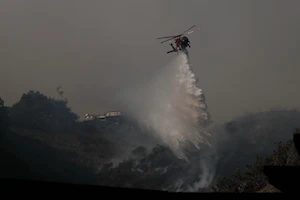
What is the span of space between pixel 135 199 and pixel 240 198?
4.57ft

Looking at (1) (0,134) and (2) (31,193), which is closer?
(2) (31,193)

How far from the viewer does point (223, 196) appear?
410 centimetres

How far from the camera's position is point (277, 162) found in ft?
318

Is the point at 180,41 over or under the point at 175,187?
over

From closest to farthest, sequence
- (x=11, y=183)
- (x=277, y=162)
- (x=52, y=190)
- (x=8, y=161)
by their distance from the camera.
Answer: (x=11, y=183), (x=52, y=190), (x=277, y=162), (x=8, y=161)

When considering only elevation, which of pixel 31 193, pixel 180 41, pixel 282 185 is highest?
pixel 180 41

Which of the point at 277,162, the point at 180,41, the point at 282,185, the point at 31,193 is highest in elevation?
the point at 180,41

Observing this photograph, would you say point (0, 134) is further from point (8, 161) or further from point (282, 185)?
point (282, 185)

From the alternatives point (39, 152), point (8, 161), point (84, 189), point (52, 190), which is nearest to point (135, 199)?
point (84, 189)

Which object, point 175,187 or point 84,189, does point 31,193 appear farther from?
point 175,187

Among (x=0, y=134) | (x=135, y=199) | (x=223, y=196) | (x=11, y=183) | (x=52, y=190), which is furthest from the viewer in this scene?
(x=0, y=134)

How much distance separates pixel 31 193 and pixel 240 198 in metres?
2.56

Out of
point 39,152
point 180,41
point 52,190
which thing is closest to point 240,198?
point 52,190

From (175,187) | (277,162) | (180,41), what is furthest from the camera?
(175,187)
